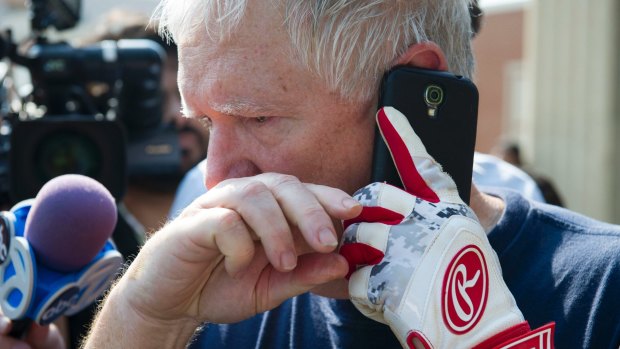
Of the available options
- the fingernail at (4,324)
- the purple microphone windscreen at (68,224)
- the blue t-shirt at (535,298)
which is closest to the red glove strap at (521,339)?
the blue t-shirt at (535,298)

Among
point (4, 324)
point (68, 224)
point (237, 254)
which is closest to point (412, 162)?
point (237, 254)

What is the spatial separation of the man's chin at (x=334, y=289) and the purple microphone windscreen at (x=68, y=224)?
0.45 metres

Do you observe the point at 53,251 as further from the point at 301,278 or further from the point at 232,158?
the point at 301,278

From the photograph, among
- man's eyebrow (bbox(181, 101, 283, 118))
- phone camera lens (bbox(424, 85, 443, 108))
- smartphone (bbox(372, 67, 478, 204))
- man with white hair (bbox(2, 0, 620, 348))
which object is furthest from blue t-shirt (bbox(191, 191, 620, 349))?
man's eyebrow (bbox(181, 101, 283, 118))

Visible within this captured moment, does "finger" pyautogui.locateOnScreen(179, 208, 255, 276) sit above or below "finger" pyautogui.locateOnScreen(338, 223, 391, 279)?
above

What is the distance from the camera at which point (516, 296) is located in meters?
1.64

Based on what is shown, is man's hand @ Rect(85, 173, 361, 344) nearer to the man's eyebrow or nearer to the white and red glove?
the white and red glove

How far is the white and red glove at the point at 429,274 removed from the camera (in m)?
1.22

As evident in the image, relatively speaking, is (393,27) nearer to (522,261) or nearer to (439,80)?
(439,80)

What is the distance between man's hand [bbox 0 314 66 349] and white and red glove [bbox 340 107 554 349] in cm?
76

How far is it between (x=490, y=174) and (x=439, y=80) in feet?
5.42

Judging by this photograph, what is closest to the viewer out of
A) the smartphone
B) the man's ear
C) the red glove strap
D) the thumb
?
the red glove strap

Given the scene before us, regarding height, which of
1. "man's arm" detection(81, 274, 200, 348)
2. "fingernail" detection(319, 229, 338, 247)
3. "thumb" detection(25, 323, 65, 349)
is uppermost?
"fingernail" detection(319, 229, 338, 247)

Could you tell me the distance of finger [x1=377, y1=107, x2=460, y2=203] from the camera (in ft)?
4.43
